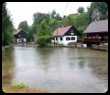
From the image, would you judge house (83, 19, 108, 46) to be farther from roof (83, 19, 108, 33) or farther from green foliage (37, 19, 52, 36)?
green foliage (37, 19, 52, 36)

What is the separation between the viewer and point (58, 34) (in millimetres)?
31344

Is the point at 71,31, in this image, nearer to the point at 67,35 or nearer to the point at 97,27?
the point at 67,35

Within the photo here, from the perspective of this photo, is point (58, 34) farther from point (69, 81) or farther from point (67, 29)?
point (69, 81)

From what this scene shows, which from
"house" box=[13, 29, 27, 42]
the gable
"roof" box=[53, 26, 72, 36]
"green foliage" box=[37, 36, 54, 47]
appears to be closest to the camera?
"green foliage" box=[37, 36, 54, 47]

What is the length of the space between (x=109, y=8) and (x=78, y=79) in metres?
5.57

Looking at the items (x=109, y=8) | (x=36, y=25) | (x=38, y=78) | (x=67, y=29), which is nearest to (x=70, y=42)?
(x=67, y=29)

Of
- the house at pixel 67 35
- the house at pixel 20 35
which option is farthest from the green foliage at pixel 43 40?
the house at pixel 20 35

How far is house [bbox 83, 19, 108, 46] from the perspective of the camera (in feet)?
75.4

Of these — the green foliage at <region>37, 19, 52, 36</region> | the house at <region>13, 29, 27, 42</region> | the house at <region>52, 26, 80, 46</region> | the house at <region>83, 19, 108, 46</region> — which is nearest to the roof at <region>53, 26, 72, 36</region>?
the house at <region>52, 26, 80, 46</region>

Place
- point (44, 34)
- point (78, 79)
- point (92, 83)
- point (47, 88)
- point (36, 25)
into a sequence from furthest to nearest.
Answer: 1. point (36, 25)
2. point (44, 34)
3. point (78, 79)
4. point (92, 83)
5. point (47, 88)

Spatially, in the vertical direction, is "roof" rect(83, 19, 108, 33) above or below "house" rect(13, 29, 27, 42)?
above

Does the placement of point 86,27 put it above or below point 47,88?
above

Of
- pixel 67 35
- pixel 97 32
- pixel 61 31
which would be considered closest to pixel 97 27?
pixel 97 32

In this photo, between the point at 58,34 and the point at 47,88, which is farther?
the point at 58,34
